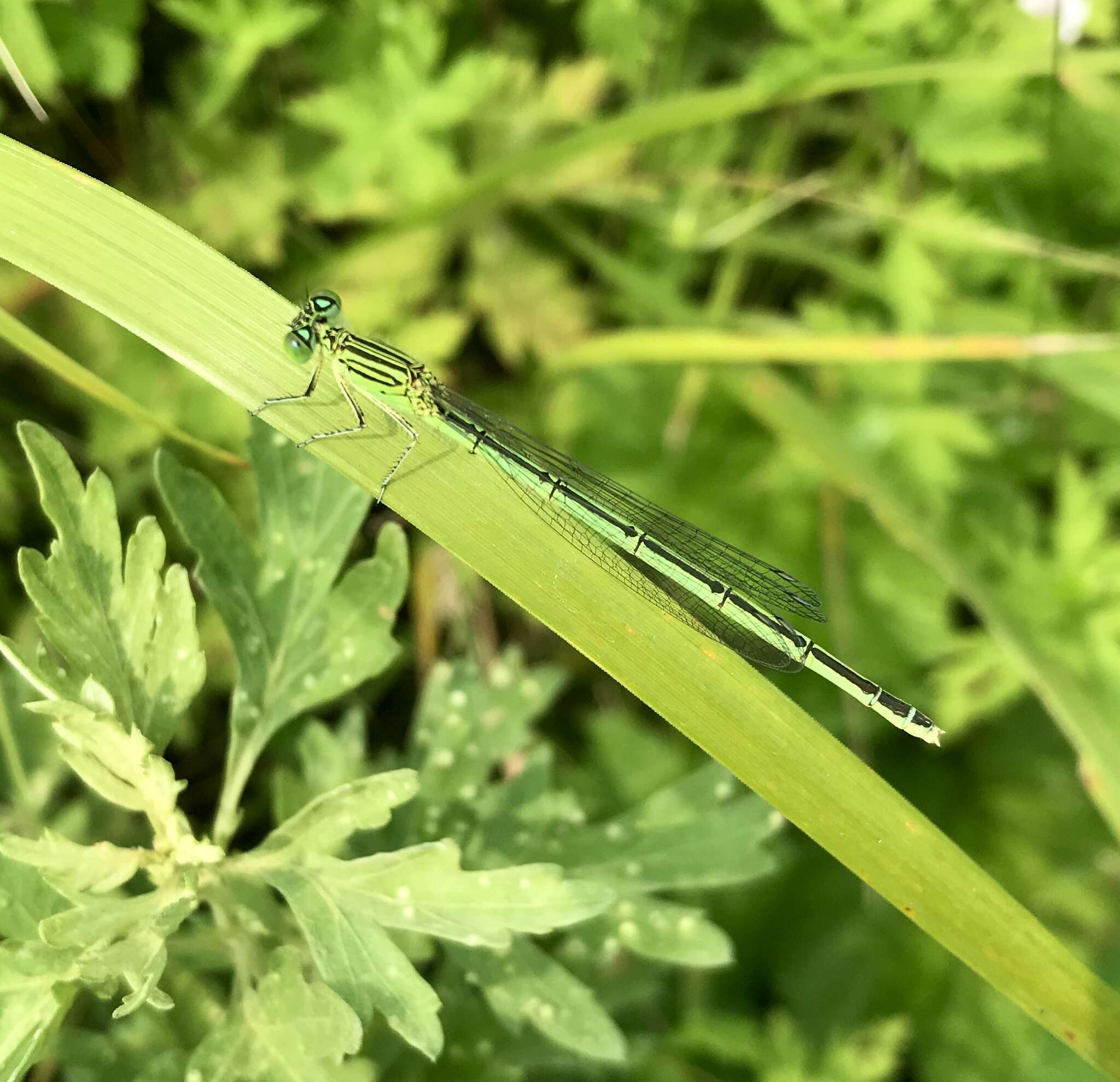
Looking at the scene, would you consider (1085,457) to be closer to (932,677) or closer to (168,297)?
(932,677)

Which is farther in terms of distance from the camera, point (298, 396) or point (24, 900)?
point (298, 396)

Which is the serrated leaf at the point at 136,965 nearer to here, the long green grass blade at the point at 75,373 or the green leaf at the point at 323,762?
the green leaf at the point at 323,762

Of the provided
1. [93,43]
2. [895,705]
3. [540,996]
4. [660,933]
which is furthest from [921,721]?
[93,43]

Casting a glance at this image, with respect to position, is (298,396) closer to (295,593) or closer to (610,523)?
(295,593)

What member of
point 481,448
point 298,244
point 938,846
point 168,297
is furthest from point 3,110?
point 938,846

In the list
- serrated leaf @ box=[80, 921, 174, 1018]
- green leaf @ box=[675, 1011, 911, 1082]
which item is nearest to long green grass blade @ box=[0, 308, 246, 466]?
serrated leaf @ box=[80, 921, 174, 1018]

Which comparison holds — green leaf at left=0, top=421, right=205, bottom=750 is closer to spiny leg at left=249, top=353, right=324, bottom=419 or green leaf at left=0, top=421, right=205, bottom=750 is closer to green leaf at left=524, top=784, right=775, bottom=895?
spiny leg at left=249, top=353, right=324, bottom=419
